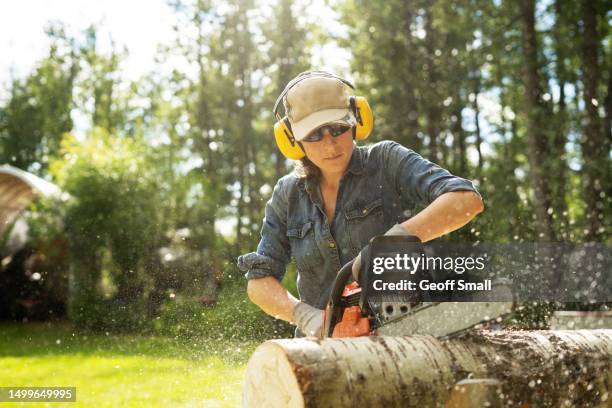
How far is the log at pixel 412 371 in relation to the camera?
1.68 m

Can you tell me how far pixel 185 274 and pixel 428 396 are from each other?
8939 millimetres

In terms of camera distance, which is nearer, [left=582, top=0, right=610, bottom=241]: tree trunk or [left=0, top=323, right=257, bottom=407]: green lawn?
[left=0, top=323, right=257, bottom=407]: green lawn

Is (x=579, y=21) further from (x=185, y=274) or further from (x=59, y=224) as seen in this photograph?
(x=59, y=224)

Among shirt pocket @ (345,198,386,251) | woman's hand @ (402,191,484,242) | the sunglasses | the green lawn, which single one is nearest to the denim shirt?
shirt pocket @ (345,198,386,251)

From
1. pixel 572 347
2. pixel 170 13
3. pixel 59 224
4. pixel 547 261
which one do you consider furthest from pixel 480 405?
pixel 170 13

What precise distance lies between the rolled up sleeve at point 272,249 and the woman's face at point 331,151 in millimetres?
274

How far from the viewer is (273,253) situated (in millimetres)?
2604

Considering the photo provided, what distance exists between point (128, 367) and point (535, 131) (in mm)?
7794

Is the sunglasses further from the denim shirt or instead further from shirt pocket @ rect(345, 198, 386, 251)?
shirt pocket @ rect(345, 198, 386, 251)

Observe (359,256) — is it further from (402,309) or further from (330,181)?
(330,181)

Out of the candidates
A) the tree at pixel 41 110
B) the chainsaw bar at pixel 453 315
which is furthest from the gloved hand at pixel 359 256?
the tree at pixel 41 110

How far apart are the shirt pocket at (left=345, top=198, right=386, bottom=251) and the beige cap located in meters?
0.34

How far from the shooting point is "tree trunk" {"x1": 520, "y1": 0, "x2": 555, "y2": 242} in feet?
32.8

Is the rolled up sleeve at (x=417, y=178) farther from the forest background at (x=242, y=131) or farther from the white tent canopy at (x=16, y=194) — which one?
the white tent canopy at (x=16, y=194)
